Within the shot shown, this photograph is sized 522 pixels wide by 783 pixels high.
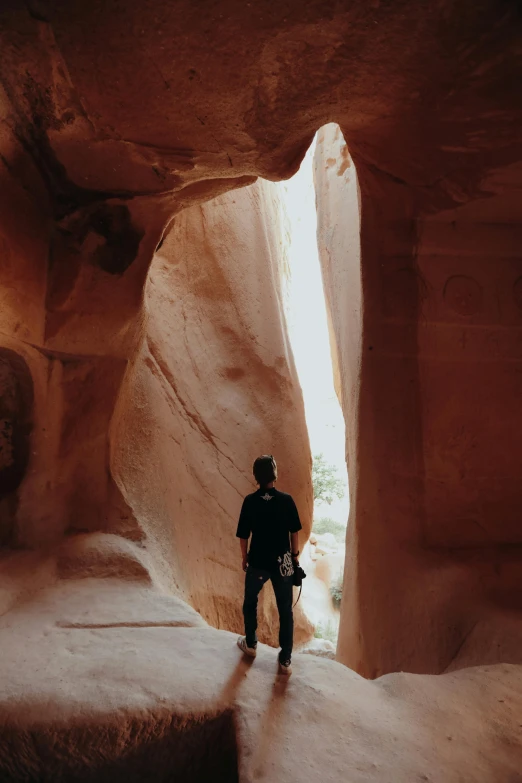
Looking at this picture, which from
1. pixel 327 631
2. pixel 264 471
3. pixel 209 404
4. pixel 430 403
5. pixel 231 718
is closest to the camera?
pixel 231 718

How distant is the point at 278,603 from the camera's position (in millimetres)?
2215

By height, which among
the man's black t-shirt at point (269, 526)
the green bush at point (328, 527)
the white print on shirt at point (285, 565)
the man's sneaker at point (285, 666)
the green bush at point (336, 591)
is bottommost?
the green bush at point (336, 591)

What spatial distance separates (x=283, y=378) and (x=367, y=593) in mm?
2405

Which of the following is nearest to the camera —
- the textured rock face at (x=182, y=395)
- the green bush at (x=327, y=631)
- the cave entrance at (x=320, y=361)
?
the textured rock face at (x=182, y=395)

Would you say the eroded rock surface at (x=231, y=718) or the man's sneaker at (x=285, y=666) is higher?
the man's sneaker at (x=285, y=666)

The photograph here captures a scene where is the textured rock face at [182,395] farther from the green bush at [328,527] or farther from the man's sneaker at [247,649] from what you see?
the green bush at [328,527]

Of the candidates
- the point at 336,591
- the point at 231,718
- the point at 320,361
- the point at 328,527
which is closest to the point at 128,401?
the point at 231,718

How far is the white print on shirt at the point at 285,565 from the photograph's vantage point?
2.18 meters

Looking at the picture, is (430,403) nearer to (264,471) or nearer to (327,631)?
(264,471)

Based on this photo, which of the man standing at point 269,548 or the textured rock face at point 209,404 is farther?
the textured rock face at point 209,404

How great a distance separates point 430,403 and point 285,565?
1.70 m

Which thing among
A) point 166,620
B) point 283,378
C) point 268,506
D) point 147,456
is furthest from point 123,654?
point 283,378

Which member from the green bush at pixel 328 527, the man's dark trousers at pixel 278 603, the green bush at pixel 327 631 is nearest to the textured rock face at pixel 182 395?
the man's dark trousers at pixel 278 603

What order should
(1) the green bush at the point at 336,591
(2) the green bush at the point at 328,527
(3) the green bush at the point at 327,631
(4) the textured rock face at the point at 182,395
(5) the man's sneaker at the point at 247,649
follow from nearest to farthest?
1. (4) the textured rock face at the point at 182,395
2. (5) the man's sneaker at the point at 247,649
3. (3) the green bush at the point at 327,631
4. (1) the green bush at the point at 336,591
5. (2) the green bush at the point at 328,527
